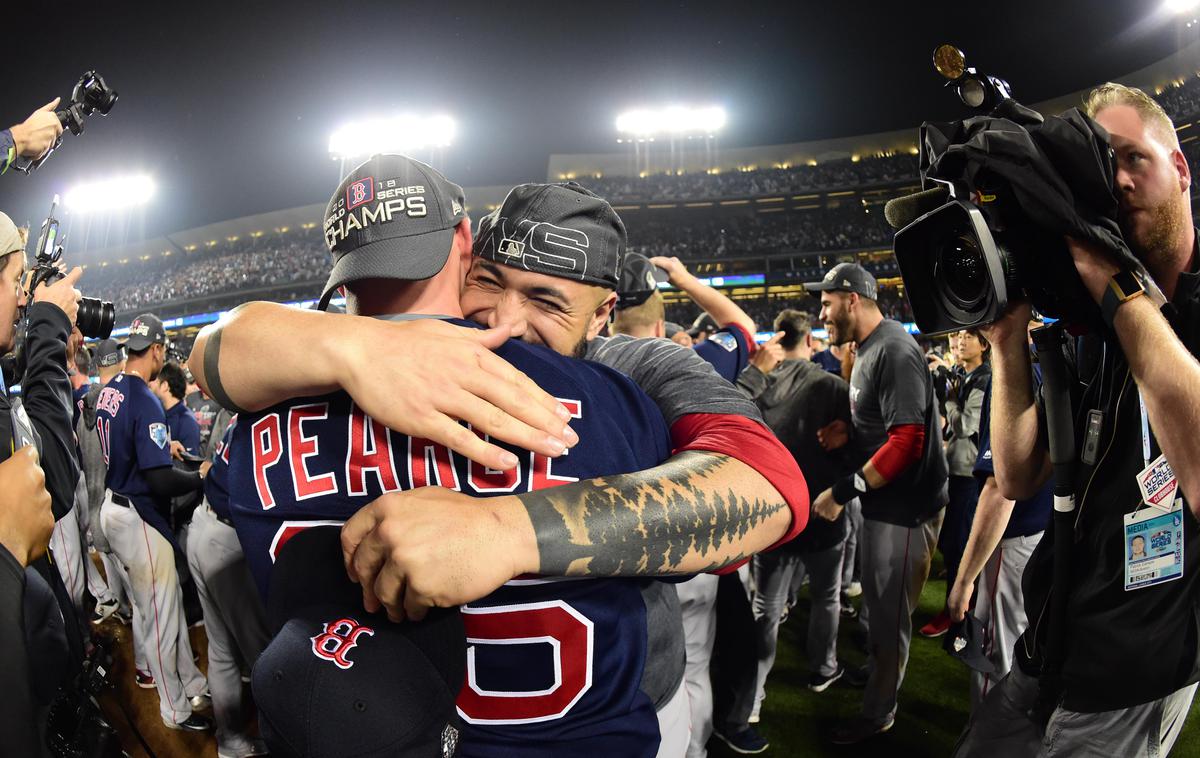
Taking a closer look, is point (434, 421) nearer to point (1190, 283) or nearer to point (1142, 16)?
point (1190, 283)

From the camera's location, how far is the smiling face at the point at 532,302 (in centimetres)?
139

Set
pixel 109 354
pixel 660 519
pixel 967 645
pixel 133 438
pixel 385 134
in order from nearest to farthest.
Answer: pixel 660 519 → pixel 967 645 → pixel 133 438 → pixel 109 354 → pixel 385 134

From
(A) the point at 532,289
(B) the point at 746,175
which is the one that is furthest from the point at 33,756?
(B) the point at 746,175

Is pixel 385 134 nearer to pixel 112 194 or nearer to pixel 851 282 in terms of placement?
pixel 112 194

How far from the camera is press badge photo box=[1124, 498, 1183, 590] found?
137 centimetres

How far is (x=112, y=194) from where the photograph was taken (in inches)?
1473

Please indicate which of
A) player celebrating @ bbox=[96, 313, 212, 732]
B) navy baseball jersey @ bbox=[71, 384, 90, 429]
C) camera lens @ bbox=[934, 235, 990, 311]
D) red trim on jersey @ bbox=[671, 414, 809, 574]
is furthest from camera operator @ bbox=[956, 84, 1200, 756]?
navy baseball jersey @ bbox=[71, 384, 90, 429]

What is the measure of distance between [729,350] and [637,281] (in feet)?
2.11

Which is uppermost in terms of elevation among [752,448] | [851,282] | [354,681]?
[851,282]

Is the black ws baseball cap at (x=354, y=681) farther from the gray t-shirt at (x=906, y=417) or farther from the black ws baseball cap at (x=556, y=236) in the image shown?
the gray t-shirt at (x=906, y=417)

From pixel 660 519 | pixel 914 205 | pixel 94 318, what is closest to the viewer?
pixel 660 519

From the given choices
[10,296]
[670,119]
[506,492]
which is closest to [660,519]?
[506,492]

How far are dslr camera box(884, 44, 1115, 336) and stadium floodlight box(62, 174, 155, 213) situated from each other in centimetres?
3678

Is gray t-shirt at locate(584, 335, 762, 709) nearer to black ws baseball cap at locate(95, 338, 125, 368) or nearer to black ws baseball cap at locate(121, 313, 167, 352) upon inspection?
black ws baseball cap at locate(121, 313, 167, 352)
